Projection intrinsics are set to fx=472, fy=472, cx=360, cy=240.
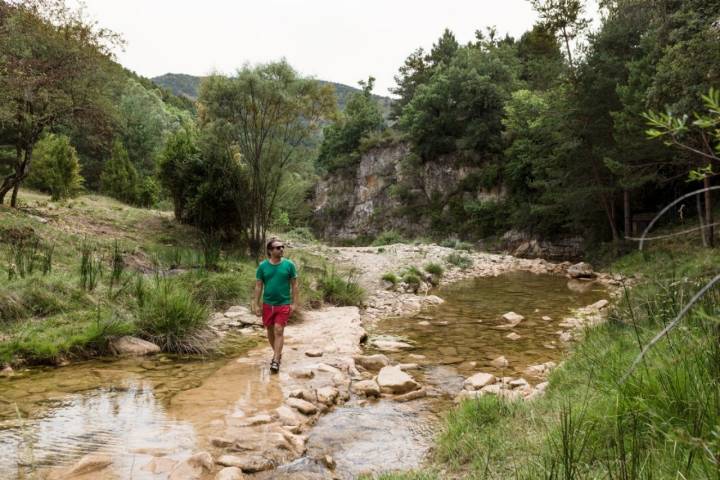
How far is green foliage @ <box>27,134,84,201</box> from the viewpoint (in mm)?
25094

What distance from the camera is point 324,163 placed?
5316cm

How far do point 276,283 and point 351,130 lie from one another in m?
44.9

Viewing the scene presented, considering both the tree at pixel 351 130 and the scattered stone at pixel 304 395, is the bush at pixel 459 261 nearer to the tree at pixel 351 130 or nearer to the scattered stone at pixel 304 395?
the scattered stone at pixel 304 395

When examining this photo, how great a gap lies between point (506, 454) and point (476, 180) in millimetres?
31702

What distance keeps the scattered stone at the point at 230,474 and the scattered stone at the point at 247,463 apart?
0.09 meters

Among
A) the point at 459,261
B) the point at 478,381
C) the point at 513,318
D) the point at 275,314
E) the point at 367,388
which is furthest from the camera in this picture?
the point at 459,261

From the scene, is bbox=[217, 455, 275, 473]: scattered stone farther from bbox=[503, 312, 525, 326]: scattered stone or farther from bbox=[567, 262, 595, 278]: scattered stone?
bbox=[567, 262, 595, 278]: scattered stone

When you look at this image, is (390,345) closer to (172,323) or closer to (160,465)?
(172,323)

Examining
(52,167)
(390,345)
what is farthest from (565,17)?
(52,167)

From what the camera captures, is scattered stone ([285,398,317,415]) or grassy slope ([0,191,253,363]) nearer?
scattered stone ([285,398,317,415])

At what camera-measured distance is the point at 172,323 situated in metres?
6.38

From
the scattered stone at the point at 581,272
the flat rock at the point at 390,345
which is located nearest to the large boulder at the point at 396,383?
the flat rock at the point at 390,345

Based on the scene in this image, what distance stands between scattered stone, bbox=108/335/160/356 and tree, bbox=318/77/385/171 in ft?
138

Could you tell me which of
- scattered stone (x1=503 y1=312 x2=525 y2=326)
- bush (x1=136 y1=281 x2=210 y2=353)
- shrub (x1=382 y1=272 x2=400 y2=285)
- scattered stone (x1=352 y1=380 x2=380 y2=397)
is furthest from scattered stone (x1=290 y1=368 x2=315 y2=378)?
shrub (x1=382 y1=272 x2=400 y2=285)
